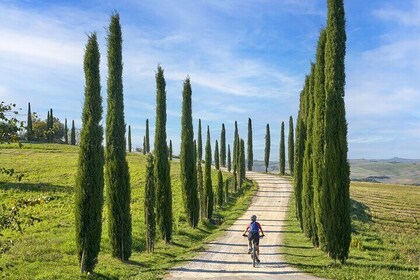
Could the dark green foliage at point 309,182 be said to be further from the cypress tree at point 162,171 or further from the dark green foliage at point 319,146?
the cypress tree at point 162,171

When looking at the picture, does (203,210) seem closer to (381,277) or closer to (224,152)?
(381,277)

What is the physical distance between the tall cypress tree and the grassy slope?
738cm

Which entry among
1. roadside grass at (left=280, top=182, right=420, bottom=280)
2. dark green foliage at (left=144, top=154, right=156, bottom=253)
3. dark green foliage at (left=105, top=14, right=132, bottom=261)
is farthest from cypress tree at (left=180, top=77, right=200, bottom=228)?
dark green foliage at (left=105, top=14, right=132, bottom=261)

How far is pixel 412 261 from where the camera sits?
59.6 ft

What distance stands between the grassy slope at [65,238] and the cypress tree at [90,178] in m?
1.05

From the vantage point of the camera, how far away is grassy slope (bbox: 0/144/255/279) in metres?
16.1

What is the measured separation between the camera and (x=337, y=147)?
1722 centimetres

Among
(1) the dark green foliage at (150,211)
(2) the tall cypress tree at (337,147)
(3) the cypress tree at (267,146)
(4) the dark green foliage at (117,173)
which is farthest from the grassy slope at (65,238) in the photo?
(3) the cypress tree at (267,146)

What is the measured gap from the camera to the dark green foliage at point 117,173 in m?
19.4

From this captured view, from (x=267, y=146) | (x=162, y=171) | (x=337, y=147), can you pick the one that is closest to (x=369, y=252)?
(x=337, y=147)

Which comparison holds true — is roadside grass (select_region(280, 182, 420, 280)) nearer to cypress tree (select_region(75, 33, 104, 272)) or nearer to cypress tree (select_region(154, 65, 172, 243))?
cypress tree (select_region(154, 65, 172, 243))

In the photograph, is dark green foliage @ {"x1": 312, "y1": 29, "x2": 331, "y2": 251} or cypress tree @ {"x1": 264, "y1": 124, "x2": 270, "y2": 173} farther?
cypress tree @ {"x1": 264, "y1": 124, "x2": 270, "y2": 173}

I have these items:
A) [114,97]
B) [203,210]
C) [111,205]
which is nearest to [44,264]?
[111,205]

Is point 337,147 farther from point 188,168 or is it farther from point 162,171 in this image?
point 188,168
